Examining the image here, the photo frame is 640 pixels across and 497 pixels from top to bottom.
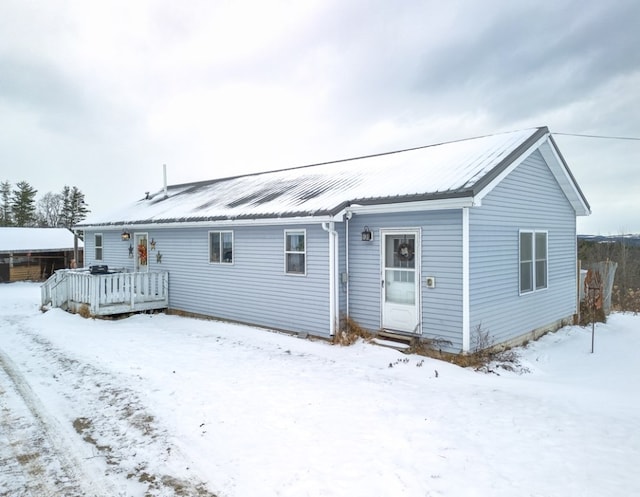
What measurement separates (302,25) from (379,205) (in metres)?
Result: 8.25

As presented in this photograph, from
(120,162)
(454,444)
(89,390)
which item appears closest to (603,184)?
(454,444)

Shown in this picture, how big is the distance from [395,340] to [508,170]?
407cm

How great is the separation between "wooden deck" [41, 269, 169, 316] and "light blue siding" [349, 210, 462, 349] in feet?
23.0

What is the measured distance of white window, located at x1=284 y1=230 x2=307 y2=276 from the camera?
9.49 metres

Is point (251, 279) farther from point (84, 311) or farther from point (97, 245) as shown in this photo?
point (97, 245)

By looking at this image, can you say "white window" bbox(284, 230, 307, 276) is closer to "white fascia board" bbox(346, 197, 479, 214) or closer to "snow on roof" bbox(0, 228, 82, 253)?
"white fascia board" bbox(346, 197, 479, 214)

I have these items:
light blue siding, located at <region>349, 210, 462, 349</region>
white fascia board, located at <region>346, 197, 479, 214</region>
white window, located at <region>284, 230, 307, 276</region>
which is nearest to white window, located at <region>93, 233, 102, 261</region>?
white window, located at <region>284, 230, 307, 276</region>

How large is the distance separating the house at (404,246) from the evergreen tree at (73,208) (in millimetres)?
51384

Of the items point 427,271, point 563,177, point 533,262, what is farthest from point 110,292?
point 563,177

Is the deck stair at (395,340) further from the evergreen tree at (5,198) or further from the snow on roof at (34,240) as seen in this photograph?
the evergreen tree at (5,198)

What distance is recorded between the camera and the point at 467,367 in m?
7.16

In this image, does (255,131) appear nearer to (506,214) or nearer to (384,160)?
(384,160)

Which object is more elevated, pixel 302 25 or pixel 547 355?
pixel 302 25

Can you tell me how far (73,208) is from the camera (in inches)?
2213
